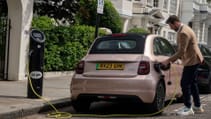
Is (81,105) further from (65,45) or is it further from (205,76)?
(65,45)

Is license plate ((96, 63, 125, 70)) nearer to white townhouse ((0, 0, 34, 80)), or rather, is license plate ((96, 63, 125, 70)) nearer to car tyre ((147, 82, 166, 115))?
car tyre ((147, 82, 166, 115))

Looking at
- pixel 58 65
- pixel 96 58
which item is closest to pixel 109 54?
pixel 96 58

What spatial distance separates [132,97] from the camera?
30.9 feet

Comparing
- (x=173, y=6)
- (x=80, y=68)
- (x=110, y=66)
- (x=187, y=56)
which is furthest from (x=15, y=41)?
(x=173, y=6)

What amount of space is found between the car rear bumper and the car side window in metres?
1.01

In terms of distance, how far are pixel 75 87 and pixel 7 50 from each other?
569cm

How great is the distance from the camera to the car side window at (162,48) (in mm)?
10380

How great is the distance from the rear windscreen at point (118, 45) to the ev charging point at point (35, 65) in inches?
52.9

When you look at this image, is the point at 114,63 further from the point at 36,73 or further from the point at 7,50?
the point at 7,50

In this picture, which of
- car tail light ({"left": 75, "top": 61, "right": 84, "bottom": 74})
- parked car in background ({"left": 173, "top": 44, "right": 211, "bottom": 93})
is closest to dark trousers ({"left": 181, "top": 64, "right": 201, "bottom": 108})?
car tail light ({"left": 75, "top": 61, "right": 84, "bottom": 74})

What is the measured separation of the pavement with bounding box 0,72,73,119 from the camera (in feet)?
30.3

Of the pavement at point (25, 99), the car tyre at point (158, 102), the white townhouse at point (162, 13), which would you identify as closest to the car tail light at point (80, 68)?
the pavement at point (25, 99)

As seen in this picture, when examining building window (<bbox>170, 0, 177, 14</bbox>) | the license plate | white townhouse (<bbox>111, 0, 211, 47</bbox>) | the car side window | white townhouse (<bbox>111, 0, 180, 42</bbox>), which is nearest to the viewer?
the license plate

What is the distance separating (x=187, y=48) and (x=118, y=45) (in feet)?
4.48
